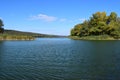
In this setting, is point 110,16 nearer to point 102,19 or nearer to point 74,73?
point 102,19

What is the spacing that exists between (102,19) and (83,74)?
313 ft

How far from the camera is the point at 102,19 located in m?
113

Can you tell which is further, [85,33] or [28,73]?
[85,33]

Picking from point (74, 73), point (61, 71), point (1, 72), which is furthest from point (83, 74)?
point (1, 72)

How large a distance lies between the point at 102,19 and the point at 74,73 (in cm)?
9498

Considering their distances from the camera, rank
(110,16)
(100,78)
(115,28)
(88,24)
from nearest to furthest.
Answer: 1. (100,78)
2. (115,28)
3. (110,16)
4. (88,24)

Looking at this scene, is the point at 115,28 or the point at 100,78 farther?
the point at 115,28

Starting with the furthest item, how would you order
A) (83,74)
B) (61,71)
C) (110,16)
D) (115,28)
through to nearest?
(110,16), (115,28), (61,71), (83,74)

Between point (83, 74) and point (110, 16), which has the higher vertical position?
point (110, 16)

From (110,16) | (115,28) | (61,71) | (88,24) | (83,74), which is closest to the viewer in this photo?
(83,74)

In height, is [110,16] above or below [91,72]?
above

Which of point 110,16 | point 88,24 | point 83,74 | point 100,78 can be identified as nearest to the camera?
point 100,78

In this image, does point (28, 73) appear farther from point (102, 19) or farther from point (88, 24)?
point (88, 24)

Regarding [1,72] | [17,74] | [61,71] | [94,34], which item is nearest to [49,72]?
[61,71]
